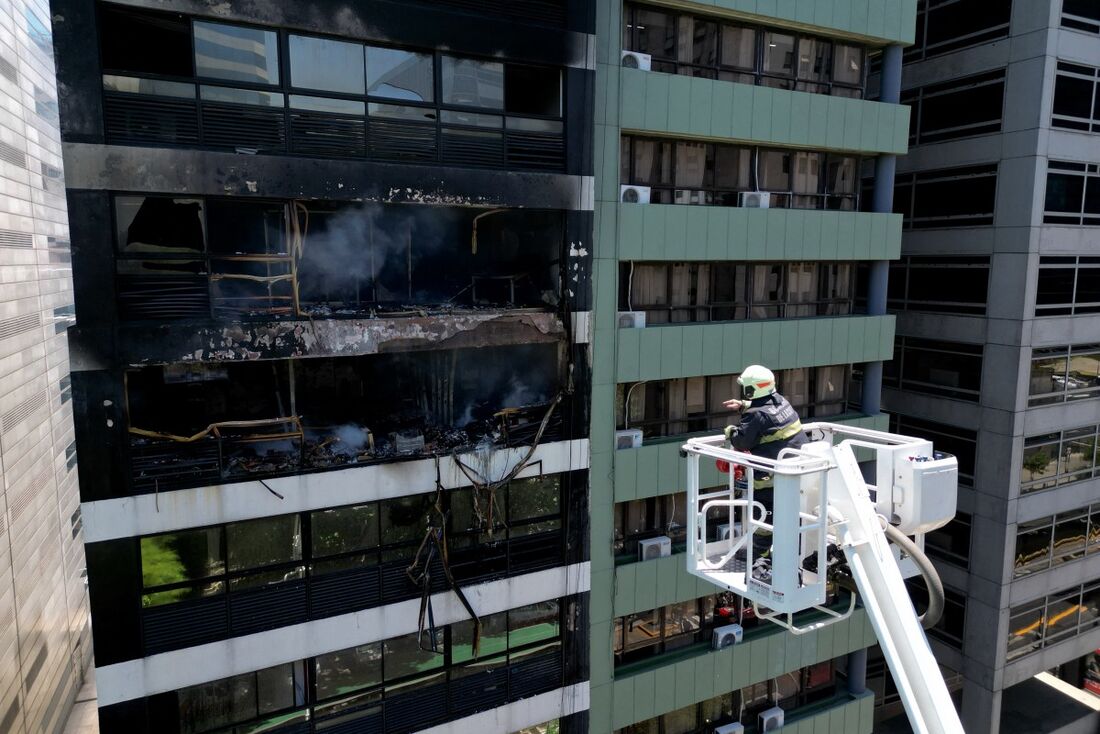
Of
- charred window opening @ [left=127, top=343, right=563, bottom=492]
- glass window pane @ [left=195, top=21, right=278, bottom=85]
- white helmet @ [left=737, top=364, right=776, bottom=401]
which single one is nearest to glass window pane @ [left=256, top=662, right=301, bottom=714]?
charred window opening @ [left=127, top=343, right=563, bottom=492]

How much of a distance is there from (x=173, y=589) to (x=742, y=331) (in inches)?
457

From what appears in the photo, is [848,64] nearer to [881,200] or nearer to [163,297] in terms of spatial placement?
[881,200]

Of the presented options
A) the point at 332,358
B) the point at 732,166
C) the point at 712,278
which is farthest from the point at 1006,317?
the point at 332,358

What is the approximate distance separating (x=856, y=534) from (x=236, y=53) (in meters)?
10.7

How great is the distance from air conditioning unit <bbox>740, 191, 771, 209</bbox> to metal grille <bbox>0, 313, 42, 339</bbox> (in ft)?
62.5

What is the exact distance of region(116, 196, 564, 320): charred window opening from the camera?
1042 cm

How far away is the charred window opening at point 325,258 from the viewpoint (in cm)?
1042

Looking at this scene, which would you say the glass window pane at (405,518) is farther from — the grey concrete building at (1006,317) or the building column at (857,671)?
the grey concrete building at (1006,317)

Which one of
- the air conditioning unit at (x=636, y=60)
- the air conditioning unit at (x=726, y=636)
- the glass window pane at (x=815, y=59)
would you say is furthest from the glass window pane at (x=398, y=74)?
the air conditioning unit at (x=726, y=636)

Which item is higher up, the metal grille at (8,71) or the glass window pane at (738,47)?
the metal grille at (8,71)

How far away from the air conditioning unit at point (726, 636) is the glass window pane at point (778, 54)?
12.4 meters

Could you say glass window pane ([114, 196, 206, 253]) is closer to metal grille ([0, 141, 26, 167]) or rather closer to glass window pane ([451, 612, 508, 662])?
glass window pane ([451, 612, 508, 662])

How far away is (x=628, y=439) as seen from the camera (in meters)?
14.3

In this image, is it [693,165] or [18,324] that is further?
[18,324]
